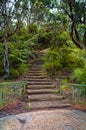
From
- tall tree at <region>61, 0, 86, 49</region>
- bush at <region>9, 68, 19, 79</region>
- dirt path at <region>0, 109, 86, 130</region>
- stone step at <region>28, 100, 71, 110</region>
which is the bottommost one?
stone step at <region>28, 100, 71, 110</region>

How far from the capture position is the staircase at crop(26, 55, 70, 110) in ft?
25.4

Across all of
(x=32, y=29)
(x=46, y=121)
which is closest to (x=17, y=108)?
(x=46, y=121)

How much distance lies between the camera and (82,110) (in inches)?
284

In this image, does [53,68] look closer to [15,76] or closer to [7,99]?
[15,76]

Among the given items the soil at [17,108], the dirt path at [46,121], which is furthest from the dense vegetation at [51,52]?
the dirt path at [46,121]

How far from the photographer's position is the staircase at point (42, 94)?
305 inches

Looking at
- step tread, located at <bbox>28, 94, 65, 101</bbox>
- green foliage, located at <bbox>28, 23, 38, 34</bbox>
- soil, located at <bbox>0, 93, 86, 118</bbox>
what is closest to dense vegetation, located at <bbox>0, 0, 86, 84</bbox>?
step tread, located at <bbox>28, 94, 65, 101</bbox>

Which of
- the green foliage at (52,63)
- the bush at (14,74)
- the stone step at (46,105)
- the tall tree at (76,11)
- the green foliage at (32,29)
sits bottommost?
the stone step at (46,105)

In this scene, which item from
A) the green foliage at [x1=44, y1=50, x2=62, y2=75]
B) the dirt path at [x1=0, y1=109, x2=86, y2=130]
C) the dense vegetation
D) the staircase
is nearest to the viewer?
the dirt path at [x1=0, y1=109, x2=86, y2=130]

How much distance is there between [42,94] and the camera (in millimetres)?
9008

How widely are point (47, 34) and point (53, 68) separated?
23.2ft

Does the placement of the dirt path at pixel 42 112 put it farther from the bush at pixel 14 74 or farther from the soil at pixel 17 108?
the bush at pixel 14 74

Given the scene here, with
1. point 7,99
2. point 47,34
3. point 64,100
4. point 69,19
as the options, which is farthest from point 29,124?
point 47,34

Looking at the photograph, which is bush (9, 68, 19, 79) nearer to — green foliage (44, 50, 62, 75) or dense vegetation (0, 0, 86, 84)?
dense vegetation (0, 0, 86, 84)
